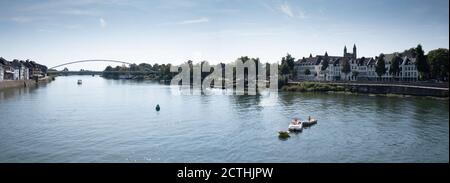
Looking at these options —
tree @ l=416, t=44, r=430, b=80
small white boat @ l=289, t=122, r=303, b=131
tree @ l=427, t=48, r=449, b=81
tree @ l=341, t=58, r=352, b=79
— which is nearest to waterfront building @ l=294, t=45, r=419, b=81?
tree @ l=341, t=58, r=352, b=79

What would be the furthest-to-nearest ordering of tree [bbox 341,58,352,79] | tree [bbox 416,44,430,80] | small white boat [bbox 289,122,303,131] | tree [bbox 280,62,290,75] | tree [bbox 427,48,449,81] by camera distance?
tree [bbox 280,62,290,75] → tree [bbox 341,58,352,79] → tree [bbox 427,48,449,81] → tree [bbox 416,44,430,80] → small white boat [bbox 289,122,303,131]

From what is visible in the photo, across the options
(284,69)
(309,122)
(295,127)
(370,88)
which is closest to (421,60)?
(370,88)

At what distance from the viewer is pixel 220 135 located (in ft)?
114

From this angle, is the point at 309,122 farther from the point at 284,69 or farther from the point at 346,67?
the point at 284,69

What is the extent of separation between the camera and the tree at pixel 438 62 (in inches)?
3120

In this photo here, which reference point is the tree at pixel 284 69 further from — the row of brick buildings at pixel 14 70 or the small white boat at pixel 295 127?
the small white boat at pixel 295 127

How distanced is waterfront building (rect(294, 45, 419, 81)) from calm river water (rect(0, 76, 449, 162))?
50.5 m

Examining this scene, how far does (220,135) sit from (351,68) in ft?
300

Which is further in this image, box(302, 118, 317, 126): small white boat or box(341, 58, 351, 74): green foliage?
box(341, 58, 351, 74): green foliage

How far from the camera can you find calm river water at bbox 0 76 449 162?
27469mm

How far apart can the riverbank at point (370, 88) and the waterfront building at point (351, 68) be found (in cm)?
2233

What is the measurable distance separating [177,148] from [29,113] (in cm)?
2802

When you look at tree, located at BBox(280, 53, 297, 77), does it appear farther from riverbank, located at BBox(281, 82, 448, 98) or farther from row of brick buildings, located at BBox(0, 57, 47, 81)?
row of brick buildings, located at BBox(0, 57, 47, 81)

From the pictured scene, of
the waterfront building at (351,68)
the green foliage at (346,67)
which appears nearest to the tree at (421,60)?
the waterfront building at (351,68)
